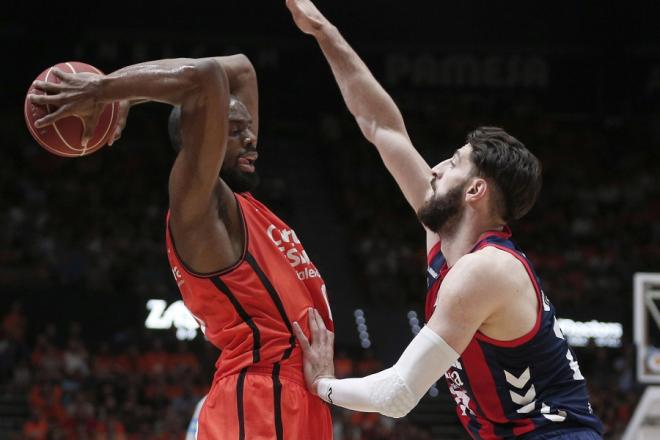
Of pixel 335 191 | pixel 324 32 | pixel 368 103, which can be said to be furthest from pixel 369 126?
pixel 335 191

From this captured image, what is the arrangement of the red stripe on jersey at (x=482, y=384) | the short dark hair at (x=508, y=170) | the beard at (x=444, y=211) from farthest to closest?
the beard at (x=444, y=211)
the short dark hair at (x=508, y=170)
the red stripe on jersey at (x=482, y=384)

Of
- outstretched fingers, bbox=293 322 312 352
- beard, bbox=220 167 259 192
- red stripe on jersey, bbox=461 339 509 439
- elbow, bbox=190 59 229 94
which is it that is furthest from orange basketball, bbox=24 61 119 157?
red stripe on jersey, bbox=461 339 509 439

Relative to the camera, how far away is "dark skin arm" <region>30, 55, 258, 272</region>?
3.48 meters

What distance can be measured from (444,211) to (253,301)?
0.81 m

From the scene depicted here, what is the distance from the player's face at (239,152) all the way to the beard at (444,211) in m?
0.79

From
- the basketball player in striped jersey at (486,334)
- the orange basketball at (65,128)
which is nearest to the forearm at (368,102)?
the basketball player in striped jersey at (486,334)

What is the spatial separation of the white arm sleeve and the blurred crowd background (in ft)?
29.4

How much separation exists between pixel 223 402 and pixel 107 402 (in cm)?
990

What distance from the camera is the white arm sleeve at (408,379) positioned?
3.29m

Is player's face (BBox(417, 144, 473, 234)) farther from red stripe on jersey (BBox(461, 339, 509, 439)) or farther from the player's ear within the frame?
red stripe on jersey (BBox(461, 339, 509, 439))

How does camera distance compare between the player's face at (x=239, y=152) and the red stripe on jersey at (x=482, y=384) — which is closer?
the red stripe on jersey at (x=482, y=384)

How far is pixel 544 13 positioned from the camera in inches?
886

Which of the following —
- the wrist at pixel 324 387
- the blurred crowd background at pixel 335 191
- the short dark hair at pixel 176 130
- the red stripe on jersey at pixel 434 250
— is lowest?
the blurred crowd background at pixel 335 191

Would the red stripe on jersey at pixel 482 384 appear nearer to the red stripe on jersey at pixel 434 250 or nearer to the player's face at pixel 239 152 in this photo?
the red stripe on jersey at pixel 434 250
